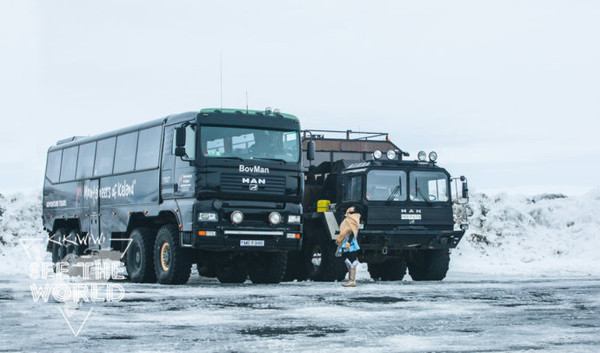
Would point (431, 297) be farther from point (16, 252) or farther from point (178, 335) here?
point (16, 252)

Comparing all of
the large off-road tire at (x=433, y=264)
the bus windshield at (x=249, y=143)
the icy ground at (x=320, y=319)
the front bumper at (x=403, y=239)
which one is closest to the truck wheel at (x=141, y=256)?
the icy ground at (x=320, y=319)

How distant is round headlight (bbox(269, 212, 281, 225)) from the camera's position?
19.8 meters

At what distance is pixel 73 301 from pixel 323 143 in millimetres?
10808

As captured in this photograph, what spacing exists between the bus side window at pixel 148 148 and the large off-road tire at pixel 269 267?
3.31 meters

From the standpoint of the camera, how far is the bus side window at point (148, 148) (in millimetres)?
20623

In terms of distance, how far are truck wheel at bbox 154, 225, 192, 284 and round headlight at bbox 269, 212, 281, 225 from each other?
1922 mm

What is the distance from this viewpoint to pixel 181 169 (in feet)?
63.7

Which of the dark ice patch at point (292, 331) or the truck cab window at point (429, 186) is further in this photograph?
the truck cab window at point (429, 186)

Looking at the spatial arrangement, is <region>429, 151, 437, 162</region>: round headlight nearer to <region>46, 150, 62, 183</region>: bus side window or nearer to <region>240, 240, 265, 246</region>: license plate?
<region>240, 240, 265, 246</region>: license plate

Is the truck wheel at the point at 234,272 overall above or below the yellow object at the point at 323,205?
below

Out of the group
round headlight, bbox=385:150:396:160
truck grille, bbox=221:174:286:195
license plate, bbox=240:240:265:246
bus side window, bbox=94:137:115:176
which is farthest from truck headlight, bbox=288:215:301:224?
bus side window, bbox=94:137:115:176

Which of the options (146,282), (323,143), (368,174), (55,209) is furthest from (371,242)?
(55,209)

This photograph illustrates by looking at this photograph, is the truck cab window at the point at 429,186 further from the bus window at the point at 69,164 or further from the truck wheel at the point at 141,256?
the bus window at the point at 69,164

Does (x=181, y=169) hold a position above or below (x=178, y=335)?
above
